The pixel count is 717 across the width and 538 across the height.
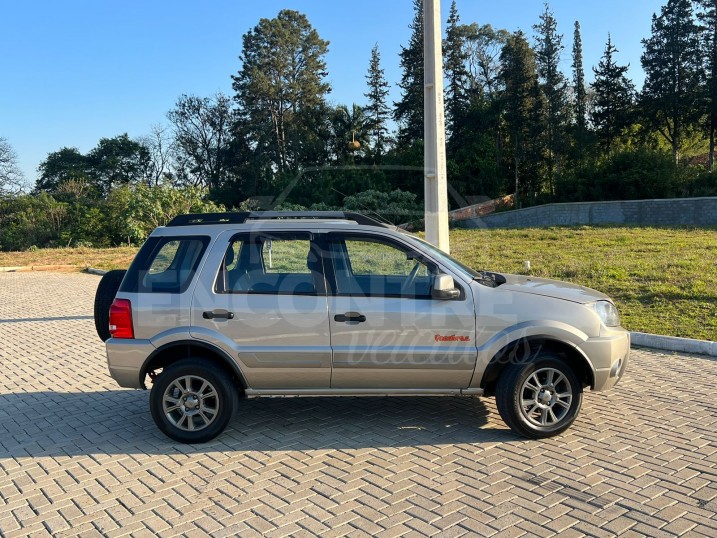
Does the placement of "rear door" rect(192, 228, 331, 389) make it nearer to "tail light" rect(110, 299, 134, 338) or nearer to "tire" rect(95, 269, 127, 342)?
"tail light" rect(110, 299, 134, 338)

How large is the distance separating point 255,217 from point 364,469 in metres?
2.45

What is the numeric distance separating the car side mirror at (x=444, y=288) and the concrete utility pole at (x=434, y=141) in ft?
14.1

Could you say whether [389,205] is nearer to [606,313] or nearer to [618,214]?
[618,214]

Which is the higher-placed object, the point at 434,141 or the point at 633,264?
the point at 434,141

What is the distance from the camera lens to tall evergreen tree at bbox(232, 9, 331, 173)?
54125 millimetres

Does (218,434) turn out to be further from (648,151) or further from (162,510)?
(648,151)

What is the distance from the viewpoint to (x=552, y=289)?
5.32 m

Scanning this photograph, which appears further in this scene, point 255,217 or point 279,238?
point 255,217

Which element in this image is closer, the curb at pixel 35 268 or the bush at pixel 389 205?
the curb at pixel 35 268

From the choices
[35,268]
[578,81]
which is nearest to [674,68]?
[578,81]

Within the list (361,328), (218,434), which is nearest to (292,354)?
(361,328)

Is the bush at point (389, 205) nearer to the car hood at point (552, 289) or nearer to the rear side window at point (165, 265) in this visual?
the car hood at point (552, 289)

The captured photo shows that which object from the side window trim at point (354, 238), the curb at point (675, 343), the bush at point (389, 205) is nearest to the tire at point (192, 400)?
the side window trim at point (354, 238)

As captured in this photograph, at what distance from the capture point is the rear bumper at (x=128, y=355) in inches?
199
